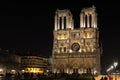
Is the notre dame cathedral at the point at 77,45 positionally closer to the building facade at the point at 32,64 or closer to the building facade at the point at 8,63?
the building facade at the point at 8,63

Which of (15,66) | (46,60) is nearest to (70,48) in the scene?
(15,66)

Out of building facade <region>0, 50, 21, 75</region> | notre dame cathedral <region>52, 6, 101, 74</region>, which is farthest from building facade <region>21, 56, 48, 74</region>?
notre dame cathedral <region>52, 6, 101, 74</region>

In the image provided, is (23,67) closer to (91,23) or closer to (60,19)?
(60,19)

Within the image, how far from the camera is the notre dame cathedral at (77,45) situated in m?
90.2

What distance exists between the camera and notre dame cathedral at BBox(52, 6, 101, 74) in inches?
3553

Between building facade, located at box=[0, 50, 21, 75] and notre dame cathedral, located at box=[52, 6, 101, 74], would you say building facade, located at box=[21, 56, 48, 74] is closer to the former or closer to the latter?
building facade, located at box=[0, 50, 21, 75]

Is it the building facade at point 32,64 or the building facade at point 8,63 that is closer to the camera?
the building facade at point 8,63

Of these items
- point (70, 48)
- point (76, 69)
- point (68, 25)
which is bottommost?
point (76, 69)

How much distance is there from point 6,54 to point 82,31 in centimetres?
2723

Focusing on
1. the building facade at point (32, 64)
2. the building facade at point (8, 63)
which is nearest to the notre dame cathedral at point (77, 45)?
the building facade at point (8, 63)

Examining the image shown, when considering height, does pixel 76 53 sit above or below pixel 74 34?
below

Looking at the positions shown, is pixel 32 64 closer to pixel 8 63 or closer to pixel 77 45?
pixel 8 63

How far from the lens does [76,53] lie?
9275 cm

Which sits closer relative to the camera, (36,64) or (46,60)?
(36,64)
